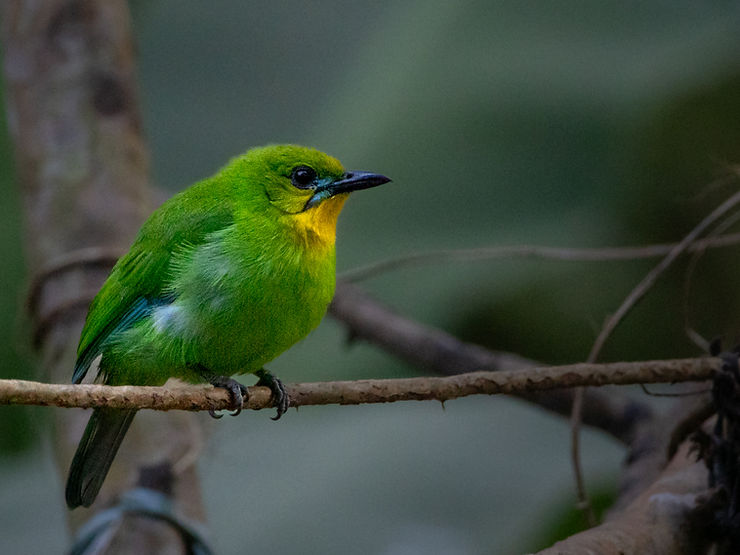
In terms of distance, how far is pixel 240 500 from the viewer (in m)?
3.90

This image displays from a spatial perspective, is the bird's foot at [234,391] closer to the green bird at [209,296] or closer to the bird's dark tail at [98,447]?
the green bird at [209,296]

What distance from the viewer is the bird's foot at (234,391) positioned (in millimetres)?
1924

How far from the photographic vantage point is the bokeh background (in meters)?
3.79

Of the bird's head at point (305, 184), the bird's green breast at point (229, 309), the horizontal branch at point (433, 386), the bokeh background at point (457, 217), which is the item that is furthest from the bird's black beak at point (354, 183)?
the bokeh background at point (457, 217)


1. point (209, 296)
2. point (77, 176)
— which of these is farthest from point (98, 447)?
point (77, 176)

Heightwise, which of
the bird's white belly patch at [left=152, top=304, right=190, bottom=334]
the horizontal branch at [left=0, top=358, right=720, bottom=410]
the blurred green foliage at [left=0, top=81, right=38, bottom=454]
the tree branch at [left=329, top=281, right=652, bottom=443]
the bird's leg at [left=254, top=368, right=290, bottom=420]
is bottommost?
the blurred green foliage at [left=0, top=81, right=38, bottom=454]

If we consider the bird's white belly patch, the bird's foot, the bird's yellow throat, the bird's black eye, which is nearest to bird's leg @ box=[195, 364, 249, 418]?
the bird's foot

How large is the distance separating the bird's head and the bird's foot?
1.35ft

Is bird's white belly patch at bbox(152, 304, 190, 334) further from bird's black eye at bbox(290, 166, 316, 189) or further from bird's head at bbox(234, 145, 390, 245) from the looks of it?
bird's black eye at bbox(290, 166, 316, 189)

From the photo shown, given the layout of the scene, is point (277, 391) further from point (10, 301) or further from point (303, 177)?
point (10, 301)

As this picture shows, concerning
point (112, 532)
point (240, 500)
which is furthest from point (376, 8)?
point (112, 532)

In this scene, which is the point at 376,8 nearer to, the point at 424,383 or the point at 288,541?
the point at 288,541

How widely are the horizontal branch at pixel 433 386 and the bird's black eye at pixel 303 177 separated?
27.6 inches

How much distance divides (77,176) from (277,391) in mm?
1288
